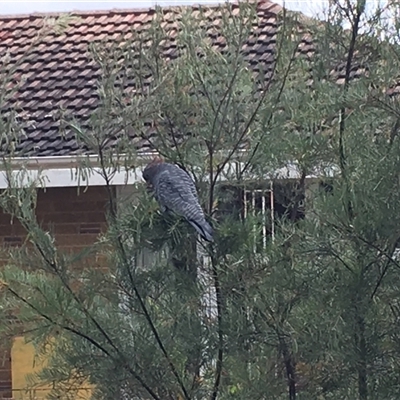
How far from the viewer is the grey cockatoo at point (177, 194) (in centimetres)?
427

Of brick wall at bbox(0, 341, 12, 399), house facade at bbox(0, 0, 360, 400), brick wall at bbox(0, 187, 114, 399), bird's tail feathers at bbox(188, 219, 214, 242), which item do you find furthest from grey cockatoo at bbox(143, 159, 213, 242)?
brick wall at bbox(0, 341, 12, 399)

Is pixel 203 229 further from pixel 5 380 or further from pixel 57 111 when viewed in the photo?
pixel 5 380

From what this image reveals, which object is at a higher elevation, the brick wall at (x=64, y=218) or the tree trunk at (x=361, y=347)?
the brick wall at (x=64, y=218)

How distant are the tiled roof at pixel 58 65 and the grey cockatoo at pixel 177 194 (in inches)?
109

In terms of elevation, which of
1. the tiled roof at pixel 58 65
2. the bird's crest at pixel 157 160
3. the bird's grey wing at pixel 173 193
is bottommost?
the bird's grey wing at pixel 173 193

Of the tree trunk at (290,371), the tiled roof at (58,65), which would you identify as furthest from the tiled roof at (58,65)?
the tree trunk at (290,371)

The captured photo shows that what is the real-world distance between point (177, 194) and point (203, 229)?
0.62 ft

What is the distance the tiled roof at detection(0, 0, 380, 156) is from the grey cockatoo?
2.77 m

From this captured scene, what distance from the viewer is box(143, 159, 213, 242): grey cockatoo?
A: 14.0ft

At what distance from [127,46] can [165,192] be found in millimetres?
708

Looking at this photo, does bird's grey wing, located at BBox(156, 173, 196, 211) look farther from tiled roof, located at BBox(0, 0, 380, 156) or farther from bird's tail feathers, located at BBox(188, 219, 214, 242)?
tiled roof, located at BBox(0, 0, 380, 156)

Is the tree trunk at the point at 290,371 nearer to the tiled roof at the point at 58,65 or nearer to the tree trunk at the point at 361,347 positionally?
the tree trunk at the point at 361,347

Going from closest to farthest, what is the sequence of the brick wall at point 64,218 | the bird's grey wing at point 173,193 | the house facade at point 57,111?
the bird's grey wing at point 173,193, the house facade at point 57,111, the brick wall at point 64,218

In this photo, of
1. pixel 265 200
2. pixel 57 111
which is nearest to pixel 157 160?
pixel 265 200
